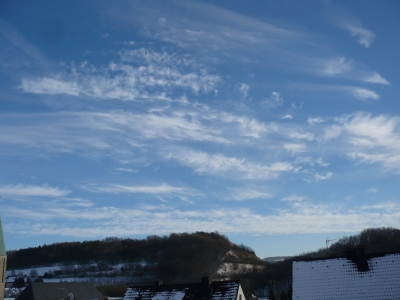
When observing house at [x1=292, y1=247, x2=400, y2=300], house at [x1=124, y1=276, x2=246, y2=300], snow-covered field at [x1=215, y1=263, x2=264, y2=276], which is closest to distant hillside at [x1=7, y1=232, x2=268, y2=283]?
snow-covered field at [x1=215, y1=263, x2=264, y2=276]

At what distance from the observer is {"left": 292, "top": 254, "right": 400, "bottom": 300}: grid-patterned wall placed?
28047 millimetres

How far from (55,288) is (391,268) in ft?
209

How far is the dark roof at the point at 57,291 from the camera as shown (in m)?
69.3

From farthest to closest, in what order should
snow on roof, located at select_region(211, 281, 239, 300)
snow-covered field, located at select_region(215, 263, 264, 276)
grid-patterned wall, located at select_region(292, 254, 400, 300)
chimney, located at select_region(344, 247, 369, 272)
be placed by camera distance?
snow-covered field, located at select_region(215, 263, 264, 276), snow on roof, located at select_region(211, 281, 239, 300), chimney, located at select_region(344, 247, 369, 272), grid-patterned wall, located at select_region(292, 254, 400, 300)

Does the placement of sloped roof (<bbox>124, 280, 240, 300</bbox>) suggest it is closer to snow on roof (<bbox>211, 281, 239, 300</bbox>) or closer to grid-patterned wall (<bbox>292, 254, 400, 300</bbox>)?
snow on roof (<bbox>211, 281, 239, 300</bbox>)

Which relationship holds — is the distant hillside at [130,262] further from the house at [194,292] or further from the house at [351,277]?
the house at [351,277]

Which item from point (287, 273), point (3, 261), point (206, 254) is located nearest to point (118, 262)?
point (206, 254)

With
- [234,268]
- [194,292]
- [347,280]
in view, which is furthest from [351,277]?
[234,268]

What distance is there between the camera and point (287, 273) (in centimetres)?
13338

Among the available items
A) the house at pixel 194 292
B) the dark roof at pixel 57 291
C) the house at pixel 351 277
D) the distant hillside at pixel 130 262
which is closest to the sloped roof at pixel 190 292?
the house at pixel 194 292

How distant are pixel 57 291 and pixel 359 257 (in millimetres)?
60928

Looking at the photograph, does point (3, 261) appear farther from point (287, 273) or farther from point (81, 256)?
point (81, 256)

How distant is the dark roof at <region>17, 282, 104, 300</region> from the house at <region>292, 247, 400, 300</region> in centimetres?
5091

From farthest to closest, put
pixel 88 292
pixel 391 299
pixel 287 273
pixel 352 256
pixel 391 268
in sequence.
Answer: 1. pixel 287 273
2. pixel 88 292
3. pixel 352 256
4. pixel 391 268
5. pixel 391 299
